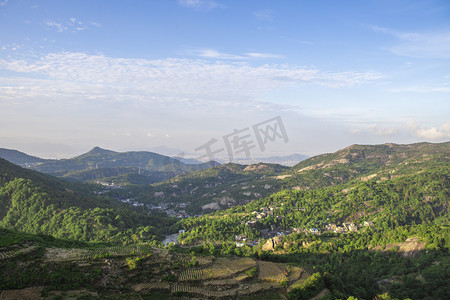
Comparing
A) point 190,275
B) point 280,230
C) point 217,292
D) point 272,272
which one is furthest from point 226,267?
point 280,230

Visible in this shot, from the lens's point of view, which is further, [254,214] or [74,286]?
[254,214]

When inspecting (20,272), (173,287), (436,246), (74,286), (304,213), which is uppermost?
(20,272)

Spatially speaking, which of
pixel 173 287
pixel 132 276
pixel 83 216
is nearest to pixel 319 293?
pixel 173 287

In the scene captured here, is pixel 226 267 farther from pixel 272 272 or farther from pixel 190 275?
pixel 272 272

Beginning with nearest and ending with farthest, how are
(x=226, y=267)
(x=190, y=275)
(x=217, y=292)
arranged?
1. (x=217, y=292)
2. (x=190, y=275)
3. (x=226, y=267)

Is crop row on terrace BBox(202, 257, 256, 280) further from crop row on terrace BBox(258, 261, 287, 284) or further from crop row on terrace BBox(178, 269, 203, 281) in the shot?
crop row on terrace BBox(258, 261, 287, 284)

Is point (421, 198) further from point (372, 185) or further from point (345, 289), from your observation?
point (345, 289)

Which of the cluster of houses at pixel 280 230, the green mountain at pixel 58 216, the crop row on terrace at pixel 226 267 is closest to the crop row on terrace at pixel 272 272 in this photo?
the crop row on terrace at pixel 226 267

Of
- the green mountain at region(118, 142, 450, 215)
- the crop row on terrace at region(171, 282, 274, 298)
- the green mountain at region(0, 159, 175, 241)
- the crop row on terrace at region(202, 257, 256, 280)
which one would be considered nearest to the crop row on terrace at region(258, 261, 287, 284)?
the crop row on terrace at region(202, 257, 256, 280)

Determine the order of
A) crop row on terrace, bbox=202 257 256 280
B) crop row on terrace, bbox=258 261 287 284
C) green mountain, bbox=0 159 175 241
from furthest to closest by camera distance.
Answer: green mountain, bbox=0 159 175 241, crop row on terrace, bbox=258 261 287 284, crop row on terrace, bbox=202 257 256 280
